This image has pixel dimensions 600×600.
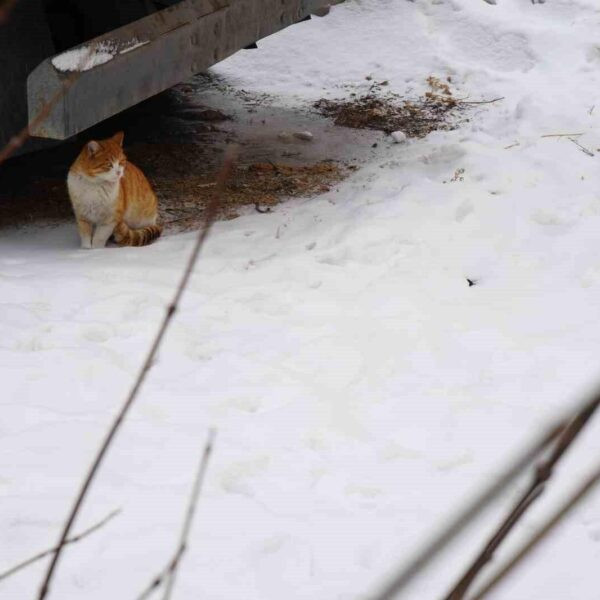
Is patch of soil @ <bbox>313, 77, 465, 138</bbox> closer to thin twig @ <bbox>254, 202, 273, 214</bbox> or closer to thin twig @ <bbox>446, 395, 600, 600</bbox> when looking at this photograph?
thin twig @ <bbox>254, 202, 273, 214</bbox>

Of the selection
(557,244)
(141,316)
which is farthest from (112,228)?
(557,244)

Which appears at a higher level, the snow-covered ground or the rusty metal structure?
the rusty metal structure

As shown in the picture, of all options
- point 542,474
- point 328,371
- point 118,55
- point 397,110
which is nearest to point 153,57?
point 118,55

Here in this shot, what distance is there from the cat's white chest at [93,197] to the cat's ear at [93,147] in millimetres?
139

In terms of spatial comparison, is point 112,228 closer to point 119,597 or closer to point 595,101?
point 119,597

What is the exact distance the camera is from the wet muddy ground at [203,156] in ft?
17.7

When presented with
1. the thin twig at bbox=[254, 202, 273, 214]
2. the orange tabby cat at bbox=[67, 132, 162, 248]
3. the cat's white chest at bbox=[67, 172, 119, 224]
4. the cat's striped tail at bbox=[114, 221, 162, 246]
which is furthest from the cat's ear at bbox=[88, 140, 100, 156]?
the thin twig at bbox=[254, 202, 273, 214]

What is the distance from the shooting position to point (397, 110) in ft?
21.7

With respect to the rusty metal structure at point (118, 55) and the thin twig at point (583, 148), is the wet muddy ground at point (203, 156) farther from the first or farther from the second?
the thin twig at point (583, 148)

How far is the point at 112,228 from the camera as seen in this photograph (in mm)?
4836

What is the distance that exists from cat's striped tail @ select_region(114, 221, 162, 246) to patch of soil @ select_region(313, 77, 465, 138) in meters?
2.12

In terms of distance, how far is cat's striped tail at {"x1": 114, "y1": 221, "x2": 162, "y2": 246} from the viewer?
480cm

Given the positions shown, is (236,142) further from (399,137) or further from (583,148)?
(583,148)

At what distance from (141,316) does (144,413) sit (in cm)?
78
